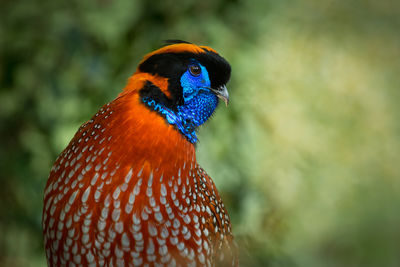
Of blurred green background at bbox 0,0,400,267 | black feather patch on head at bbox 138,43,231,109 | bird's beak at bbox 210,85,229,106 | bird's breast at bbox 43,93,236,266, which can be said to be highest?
blurred green background at bbox 0,0,400,267

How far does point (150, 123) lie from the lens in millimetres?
1429

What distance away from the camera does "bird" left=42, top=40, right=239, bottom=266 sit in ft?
4.50

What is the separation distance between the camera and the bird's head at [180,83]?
1.46 meters

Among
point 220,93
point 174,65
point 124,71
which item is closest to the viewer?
point 174,65

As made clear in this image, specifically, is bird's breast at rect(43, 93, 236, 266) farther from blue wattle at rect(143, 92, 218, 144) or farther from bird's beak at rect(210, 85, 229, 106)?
bird's beak at rect(210, 85, 229, 106)

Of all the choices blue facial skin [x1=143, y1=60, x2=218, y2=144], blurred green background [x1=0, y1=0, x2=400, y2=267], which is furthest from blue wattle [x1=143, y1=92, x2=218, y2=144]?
blurred green background [x1=0, y1=0, x2=400, y2=267]

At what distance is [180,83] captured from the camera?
1477mm

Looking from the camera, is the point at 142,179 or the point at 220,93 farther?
the point at 220,93

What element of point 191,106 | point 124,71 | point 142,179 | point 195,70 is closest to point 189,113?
point 191,106

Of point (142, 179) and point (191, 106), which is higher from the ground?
point (191, 106)

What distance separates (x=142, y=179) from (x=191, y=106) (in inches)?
11.7

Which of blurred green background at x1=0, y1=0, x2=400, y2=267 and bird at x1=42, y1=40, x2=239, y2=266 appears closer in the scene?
bird at x1=42, y1=40, x2=239, y2=266

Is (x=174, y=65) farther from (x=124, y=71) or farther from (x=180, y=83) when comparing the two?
(x=124, y=71)

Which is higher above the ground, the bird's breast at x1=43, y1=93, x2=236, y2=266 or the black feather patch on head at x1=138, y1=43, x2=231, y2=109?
the black feather patch on head at x1=138, y1=43, x2=231, y2=109
